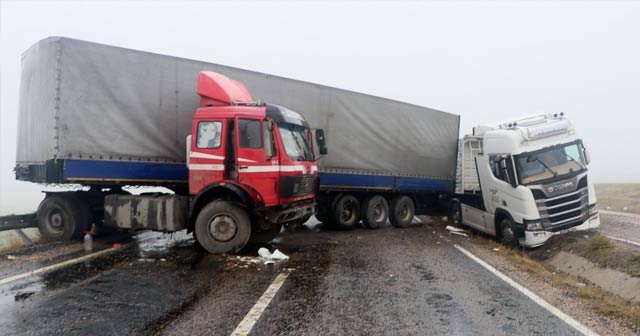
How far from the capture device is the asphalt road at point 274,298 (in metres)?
4.30

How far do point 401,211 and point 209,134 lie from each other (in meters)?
7.24

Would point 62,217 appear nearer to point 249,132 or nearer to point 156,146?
point 156,146

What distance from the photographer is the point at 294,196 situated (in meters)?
8.39

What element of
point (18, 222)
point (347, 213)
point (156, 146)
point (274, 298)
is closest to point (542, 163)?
point (347, 213)

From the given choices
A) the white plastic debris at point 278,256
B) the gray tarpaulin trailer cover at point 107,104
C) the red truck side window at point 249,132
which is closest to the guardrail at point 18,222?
the gray tarpaulin trailer cover at point 107,104

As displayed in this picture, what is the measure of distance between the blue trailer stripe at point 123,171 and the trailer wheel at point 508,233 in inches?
295

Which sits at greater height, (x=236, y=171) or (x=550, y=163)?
(x=550, y=163)

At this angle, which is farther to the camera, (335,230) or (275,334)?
(335,230)

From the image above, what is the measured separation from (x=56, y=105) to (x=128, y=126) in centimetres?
125

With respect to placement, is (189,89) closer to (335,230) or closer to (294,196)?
(294,196)

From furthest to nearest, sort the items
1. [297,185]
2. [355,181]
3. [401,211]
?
1. [401,211]
2. [355,181]
3. [297,185]

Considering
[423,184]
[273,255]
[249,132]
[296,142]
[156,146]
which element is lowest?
[273,255]

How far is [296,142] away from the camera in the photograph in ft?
29.2

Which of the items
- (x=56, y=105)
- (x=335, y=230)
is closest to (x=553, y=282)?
(x=335, y=230)
